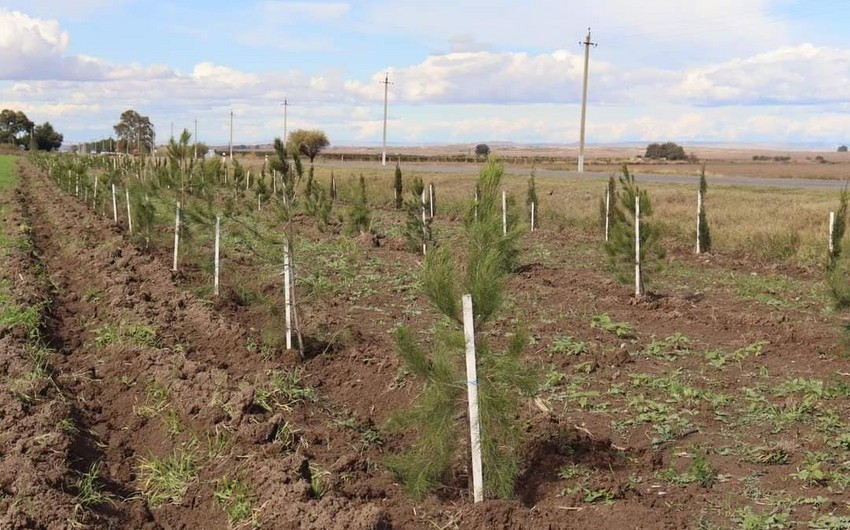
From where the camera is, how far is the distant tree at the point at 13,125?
10894 centimetres

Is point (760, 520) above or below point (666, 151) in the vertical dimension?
below

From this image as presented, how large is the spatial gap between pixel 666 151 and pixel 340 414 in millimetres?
91680

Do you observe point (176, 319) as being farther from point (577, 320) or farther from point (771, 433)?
point (771, 433)

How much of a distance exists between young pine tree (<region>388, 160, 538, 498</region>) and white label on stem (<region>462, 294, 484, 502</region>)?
71 millimetres

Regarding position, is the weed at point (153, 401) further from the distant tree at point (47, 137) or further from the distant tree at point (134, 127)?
the distant tree at point (47, 137)

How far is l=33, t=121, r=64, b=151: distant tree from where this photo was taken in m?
105

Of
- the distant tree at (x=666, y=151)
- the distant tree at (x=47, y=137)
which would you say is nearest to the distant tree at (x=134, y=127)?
the distant tree at (x=47, y=137)

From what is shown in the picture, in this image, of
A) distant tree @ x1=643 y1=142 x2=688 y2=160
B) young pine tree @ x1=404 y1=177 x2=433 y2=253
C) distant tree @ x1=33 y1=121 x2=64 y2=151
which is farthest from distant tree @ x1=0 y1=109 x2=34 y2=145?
young pine tree @ x1=404 y1=177 x2=433 y2=253

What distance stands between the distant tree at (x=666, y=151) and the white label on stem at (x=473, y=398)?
90.6 metres

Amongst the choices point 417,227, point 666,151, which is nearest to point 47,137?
point 666,151

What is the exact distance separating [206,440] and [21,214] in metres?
19.5

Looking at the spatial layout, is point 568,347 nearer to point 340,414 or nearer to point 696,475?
point 340,414

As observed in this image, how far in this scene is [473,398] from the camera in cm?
499

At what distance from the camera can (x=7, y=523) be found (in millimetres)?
4727
